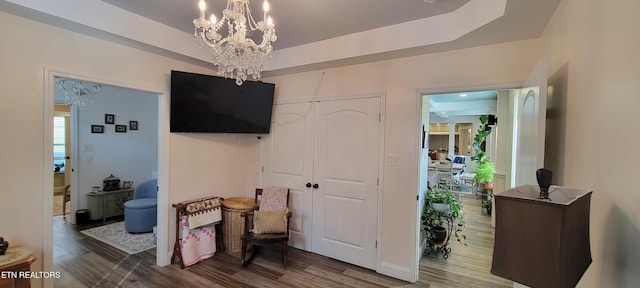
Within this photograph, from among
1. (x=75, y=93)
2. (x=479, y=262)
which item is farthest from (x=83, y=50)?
(x=479, y=262)

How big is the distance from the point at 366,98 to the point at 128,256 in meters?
3.56

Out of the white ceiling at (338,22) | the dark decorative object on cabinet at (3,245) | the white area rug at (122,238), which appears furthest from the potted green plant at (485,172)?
the dark decorative object on cabinet at (3,245)

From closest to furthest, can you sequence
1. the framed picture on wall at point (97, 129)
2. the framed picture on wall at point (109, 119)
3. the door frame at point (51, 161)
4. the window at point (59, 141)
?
the door frame at point (51, 161) < the framed picture on wall at point (97, 129) < the framed picture on wall at point (109, 119) < the window at point (59, 141)

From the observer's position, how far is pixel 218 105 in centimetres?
330

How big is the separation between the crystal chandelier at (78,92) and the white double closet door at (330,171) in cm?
324

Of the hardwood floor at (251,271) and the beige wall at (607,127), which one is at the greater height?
the beige wall at (607,127)

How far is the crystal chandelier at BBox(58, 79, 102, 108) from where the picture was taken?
4269mm

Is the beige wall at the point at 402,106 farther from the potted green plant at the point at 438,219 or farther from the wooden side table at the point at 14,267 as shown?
the potted green plant at the point at 438,219

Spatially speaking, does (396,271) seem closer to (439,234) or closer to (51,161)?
(439,234)

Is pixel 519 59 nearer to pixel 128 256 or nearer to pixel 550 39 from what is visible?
pixel 550 39

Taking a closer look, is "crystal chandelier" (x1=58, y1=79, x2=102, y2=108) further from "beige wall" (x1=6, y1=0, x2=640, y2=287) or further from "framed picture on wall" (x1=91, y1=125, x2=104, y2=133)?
"beige wall" (x1=6, y1=0, x2=640, y2=287)

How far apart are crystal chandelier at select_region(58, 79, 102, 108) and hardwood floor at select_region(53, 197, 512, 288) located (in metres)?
2.33

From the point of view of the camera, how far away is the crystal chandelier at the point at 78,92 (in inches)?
168


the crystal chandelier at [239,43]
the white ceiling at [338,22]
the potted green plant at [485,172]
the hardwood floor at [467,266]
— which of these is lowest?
the hardwood floor at [467,266]
